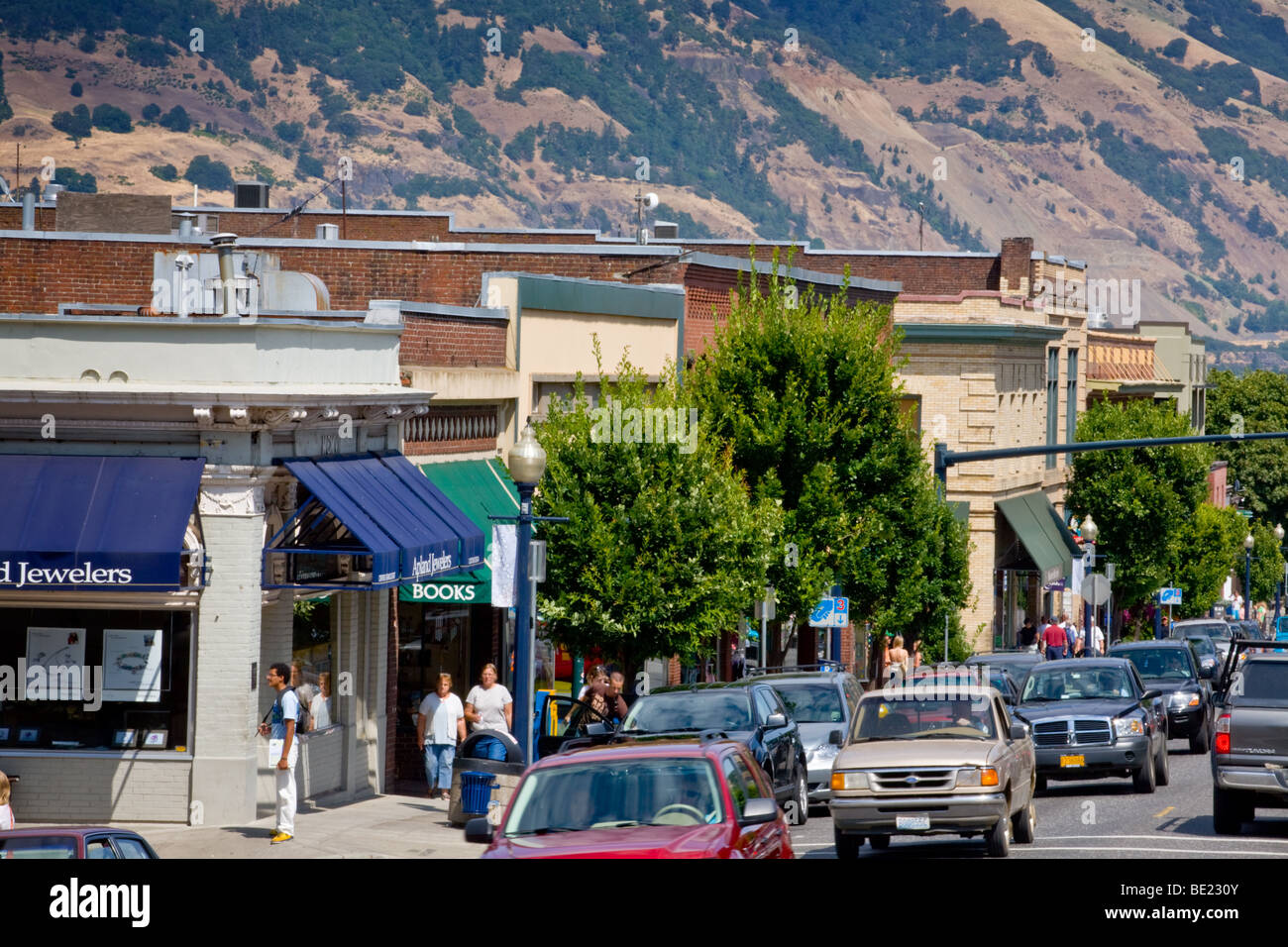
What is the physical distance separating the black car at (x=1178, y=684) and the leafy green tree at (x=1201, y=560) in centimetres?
3237

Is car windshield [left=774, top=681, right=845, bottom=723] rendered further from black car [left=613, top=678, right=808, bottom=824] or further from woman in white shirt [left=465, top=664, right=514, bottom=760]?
woman in white shirt [left=465, top=664, right=514, bottom=760]

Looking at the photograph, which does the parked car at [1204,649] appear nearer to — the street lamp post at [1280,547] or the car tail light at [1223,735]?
the car tail light at [1223,735]

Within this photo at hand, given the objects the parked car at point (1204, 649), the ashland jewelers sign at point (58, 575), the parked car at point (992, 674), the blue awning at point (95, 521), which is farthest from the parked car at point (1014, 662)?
the ashland jewelers sign at point (58, 575)

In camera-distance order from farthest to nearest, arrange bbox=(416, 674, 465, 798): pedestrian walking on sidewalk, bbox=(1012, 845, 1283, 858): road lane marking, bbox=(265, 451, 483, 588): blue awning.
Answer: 1. bbox=(416, 674, 465, 798): pedestrian walking on sidewalk
2. bbox=(265, 451, 483, 588): blue awning
3. bbox=(1012, 845, 1283, 858): road lane marking

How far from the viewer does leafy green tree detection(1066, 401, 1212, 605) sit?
62875mm

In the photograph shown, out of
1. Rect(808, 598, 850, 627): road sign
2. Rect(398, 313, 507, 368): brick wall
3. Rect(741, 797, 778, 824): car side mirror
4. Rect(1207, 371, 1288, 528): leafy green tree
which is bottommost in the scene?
Rect(741, 797, 778, 824): car side mirror

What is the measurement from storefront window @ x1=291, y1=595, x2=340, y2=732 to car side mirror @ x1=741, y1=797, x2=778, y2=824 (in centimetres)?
1039

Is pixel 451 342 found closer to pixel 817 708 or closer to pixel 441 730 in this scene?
pixel 441 730

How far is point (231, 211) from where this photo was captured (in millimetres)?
46531

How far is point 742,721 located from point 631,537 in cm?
644

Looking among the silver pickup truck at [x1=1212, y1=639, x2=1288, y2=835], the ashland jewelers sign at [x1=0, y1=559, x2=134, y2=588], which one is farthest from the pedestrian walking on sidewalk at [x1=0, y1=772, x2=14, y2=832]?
the silver pickup truck at [x1=1212, y1=639, x2=1288, y2=835]

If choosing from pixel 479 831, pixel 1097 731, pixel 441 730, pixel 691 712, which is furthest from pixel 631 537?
pixel 479 831

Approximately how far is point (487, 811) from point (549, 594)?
6.31 metres

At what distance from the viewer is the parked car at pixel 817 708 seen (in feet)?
77.3
